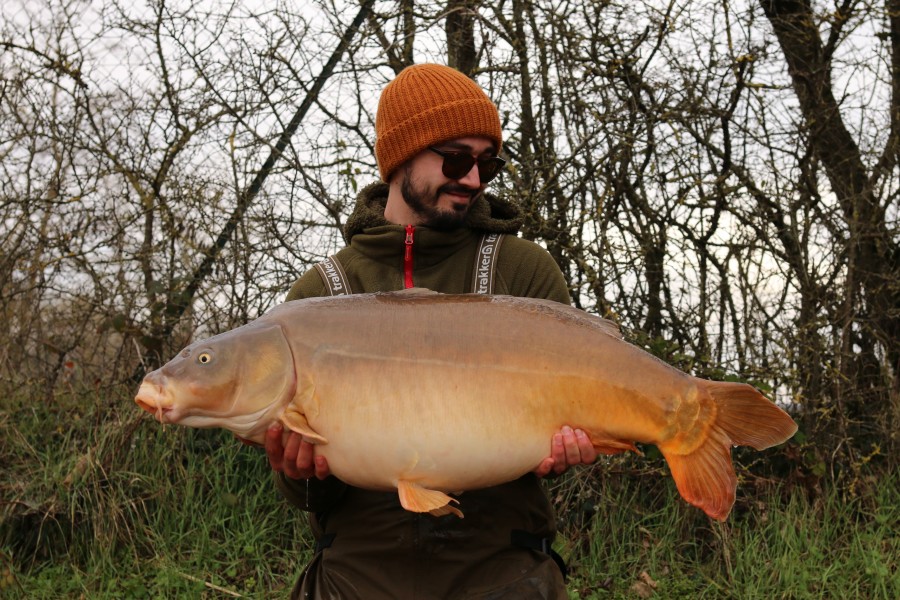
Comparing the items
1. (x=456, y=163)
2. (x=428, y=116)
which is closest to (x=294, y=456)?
(x=456, y=163)

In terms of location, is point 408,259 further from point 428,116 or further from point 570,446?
point 570,446

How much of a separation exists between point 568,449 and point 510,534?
1.05 feet

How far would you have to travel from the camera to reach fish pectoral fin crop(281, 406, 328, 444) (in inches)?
76.3

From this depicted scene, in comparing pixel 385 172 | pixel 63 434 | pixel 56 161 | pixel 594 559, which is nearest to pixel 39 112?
pixel 56 161

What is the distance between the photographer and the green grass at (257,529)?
3938mm

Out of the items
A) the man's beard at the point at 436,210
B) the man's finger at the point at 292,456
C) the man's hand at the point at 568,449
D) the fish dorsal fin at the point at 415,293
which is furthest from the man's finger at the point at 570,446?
the man's beard at the point at 436,210

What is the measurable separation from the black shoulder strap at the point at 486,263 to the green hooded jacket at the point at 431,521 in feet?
0.06

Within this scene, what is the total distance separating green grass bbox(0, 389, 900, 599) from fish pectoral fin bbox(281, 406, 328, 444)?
7.31 feet

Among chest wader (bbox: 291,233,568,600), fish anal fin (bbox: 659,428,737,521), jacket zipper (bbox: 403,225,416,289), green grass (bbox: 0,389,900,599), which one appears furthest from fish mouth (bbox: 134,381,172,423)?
green grass (bbox: 0,389,900,599)

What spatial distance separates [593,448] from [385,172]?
1041 mm

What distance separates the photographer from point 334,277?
94.6 inches

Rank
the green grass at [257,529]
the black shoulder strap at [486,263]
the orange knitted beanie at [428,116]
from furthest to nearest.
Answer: the green grass at [257,529]
the orange knitted beanie at [428,116]
the black shoulder strap at [486,263]

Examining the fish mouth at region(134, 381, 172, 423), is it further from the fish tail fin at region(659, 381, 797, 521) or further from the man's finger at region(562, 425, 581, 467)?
the fish tail fin at region(659, 381, 797, 521)

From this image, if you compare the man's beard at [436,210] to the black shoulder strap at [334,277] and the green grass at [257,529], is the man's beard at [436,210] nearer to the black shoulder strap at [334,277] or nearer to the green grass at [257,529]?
the black shoulder strap at [334,277]
